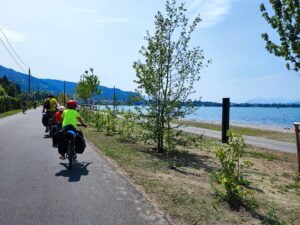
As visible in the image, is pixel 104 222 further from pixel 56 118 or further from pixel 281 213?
pixel 56 118

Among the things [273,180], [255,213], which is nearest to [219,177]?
[255,213]

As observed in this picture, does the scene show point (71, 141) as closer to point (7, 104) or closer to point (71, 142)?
point (71, 142)

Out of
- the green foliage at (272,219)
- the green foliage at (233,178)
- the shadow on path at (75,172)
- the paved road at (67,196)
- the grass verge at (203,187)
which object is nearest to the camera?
the paved road at (67,196)

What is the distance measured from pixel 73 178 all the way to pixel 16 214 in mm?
2776

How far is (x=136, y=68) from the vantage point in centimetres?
1534

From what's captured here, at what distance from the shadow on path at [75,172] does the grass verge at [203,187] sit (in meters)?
1.05

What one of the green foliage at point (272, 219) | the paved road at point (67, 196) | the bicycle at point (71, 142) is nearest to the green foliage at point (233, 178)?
the green foliage at point (272, 219)

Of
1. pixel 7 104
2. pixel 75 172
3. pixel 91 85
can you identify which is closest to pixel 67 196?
pixel 75 172

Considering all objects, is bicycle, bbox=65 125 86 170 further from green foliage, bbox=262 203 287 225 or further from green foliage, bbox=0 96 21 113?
green foliage, bbox=0 96 21 113

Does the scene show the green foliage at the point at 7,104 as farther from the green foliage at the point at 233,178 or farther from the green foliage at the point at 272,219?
the green foliage at the point at 272,219

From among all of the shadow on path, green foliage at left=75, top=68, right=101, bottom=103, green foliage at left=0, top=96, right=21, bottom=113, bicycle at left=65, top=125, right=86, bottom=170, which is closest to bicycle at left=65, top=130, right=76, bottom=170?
bicycle at left=65, top=125, right=86, bottom=170

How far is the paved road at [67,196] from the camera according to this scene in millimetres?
5613

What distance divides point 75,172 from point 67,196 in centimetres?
243

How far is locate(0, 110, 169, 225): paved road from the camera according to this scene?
5.61 metres
